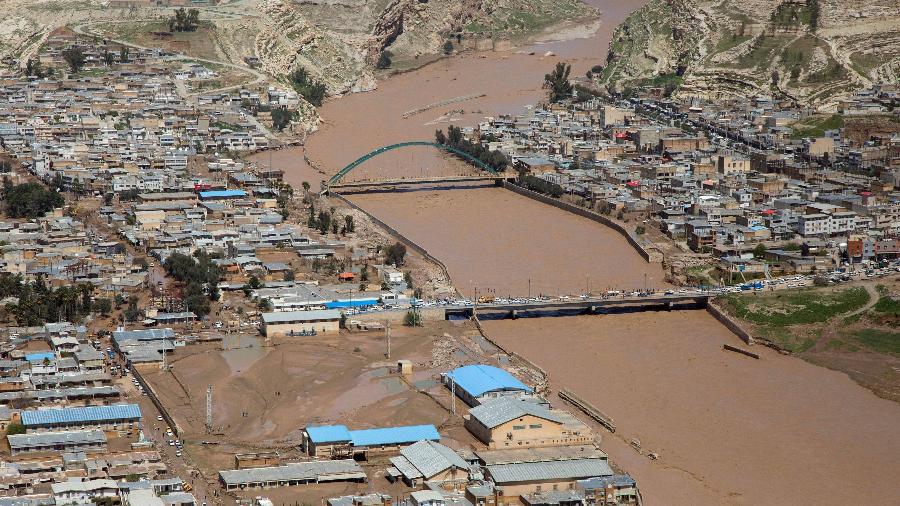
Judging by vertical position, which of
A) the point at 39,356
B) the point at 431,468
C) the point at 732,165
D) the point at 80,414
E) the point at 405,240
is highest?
the point at 431,468

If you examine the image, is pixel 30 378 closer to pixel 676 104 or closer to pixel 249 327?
pixel 249 327

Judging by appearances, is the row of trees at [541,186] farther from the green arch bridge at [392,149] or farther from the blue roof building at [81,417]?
the blue roof building at [81,417]

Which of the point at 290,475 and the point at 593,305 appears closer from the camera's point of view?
the point at 290,475

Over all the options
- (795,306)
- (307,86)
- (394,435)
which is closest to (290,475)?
(394,435)

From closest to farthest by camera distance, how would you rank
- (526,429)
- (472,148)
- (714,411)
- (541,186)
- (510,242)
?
(526,429) < (714,411) < (510,242) < (541,186) < (472,148)

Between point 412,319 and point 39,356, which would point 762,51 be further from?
point 39,356

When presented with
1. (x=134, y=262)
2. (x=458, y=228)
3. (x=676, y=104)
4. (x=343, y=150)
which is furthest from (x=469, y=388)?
→ (x=676, y=104)
